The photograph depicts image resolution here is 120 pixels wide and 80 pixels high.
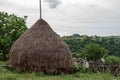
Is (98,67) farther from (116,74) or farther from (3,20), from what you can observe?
(3,20)

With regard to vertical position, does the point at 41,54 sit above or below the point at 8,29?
below

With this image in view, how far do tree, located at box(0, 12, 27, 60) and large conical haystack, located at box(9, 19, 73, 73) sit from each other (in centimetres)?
476

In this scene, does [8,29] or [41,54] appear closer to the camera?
[41,54]

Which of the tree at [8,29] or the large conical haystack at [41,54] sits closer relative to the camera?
the large conical haystack at [41,54]

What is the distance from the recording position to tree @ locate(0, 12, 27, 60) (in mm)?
24641

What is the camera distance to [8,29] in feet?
81.7

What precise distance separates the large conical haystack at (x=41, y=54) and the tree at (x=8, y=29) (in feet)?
15.6

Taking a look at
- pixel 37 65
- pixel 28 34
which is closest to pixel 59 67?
pixel 37 65

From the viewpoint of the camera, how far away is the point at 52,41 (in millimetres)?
19500

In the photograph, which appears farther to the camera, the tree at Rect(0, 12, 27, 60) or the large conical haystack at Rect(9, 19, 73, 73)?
the tree at Rect(0, 12, 27, 60)

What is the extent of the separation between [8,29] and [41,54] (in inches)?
276

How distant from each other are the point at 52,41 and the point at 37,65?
1.84m

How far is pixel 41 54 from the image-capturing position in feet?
61.3

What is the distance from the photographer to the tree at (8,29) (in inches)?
970
